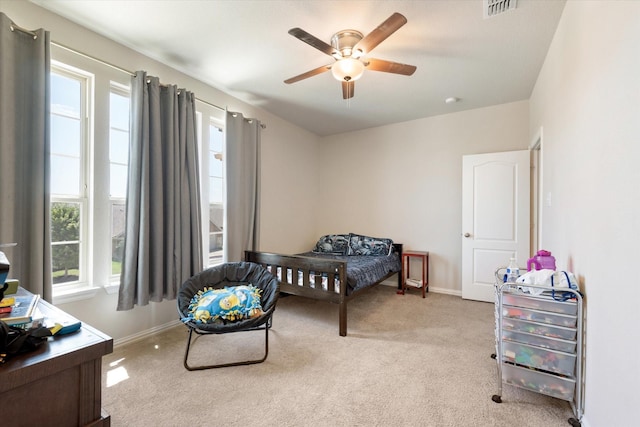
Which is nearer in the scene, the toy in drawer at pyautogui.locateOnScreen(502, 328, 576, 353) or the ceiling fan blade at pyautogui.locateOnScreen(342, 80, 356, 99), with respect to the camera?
the toy in drawer at pyautogui.locateOnScreen(502, 328, 576, 353)

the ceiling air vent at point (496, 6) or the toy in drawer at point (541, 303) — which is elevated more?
the ceiling air vent at point (496, 6)

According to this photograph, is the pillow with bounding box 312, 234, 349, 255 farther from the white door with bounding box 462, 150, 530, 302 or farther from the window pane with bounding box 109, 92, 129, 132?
the window pane with bounding box 109, 92, 129, 132

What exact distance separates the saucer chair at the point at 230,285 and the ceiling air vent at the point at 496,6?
255cm

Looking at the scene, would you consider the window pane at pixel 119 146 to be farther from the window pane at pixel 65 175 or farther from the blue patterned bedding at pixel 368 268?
the blue patterned bedding at pixel 368 268

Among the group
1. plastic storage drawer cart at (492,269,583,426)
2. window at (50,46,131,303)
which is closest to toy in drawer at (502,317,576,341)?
plastic storage drawer cart at (492,269,583,426)

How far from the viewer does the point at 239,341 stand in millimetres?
2541

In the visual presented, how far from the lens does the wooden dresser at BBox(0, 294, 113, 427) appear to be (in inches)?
27.8

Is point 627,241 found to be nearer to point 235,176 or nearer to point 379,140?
point 235,176

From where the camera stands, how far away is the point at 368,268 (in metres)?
3.32

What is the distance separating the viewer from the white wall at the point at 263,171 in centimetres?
212

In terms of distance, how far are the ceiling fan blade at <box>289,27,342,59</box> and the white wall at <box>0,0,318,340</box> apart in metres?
1.63

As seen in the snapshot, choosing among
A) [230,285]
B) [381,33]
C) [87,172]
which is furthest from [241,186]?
[381,33]

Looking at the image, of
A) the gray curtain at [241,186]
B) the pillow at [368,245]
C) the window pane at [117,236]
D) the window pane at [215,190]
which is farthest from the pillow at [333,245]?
the window pane at [117,236]

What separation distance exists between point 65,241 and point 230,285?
1.29m
